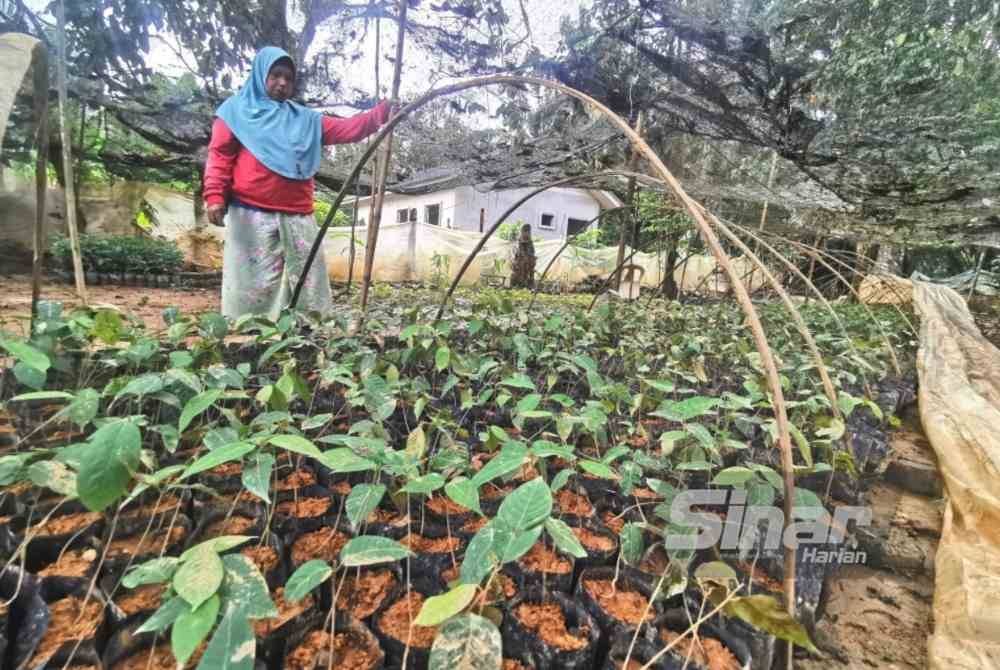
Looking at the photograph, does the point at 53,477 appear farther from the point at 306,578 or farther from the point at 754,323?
the point at 754,323

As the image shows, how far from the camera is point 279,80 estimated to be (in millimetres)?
1982

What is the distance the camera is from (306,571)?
0.54 m

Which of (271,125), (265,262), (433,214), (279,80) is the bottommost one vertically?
(265,262)

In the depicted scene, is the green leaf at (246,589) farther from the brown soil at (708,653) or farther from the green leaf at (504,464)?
the brown soil at (708,653)

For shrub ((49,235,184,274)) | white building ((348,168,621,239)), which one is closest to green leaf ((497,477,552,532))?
shrub ((49,235,184,274))

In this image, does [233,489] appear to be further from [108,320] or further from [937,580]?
[937,580]

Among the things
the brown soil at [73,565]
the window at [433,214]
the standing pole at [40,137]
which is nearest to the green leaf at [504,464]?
the brown soil at [73,565]

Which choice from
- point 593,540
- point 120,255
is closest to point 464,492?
point 593,540

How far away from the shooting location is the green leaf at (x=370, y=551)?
50 centimetres

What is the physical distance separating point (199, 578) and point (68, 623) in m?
0.38

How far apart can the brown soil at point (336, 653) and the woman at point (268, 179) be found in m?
1.49

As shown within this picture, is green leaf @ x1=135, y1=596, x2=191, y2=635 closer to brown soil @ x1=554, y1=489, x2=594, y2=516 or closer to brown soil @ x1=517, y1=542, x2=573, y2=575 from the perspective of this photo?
brown soil @ x1=517, y1=542, x2=573, y2=575

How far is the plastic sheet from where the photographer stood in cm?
77

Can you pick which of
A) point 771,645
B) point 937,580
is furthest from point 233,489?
point 937,580
